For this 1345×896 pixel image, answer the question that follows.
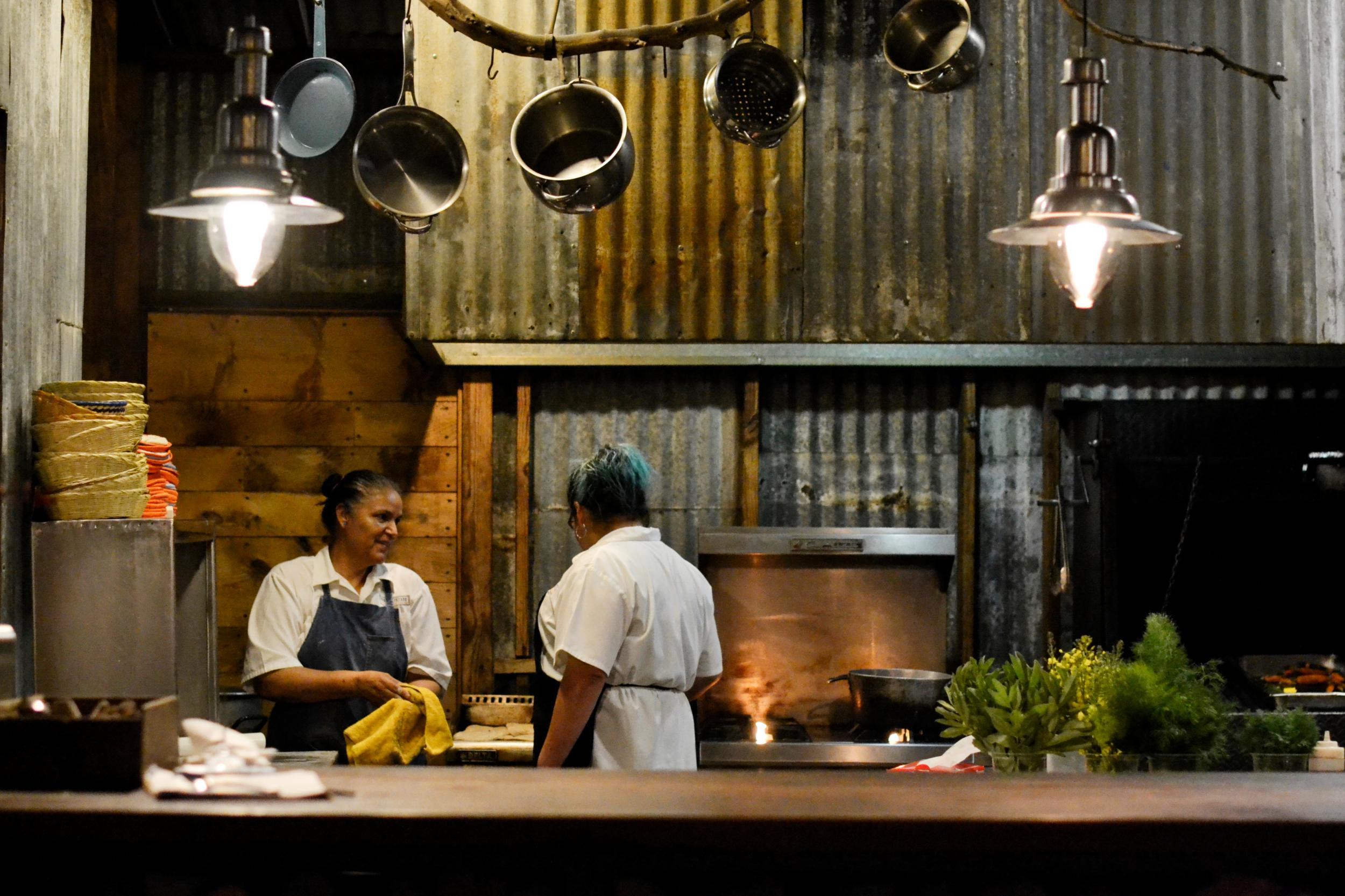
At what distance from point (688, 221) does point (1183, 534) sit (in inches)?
93.6

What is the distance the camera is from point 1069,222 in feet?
8.39

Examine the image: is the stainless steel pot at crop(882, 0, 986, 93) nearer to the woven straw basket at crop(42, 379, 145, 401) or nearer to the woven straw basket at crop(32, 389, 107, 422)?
the woven straw basket at crop(42, 379, 145, 401)

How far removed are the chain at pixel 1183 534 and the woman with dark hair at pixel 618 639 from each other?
2340mm

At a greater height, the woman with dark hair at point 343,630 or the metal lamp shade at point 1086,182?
the metal lamp shade at point 1086,182

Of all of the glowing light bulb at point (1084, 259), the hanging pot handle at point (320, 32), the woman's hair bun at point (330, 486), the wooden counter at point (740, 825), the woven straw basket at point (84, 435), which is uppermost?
the hanging pot handle at point (320, 32)

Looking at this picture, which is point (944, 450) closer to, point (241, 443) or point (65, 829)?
point (241, 443)

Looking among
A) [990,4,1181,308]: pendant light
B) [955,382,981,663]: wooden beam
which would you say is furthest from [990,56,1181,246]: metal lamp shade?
[955,382,981,663]: wooden beam

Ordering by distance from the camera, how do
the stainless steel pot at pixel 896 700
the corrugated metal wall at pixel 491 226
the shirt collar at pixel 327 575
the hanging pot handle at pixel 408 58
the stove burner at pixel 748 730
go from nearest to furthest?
the hanging pot handle at pixel 408 58
the shirt collar at pixel 327 575
the stainless steel pot at pixel 896 700
the stove burner at pixel 748 730
the corrugated metal wall at pixel 491 226

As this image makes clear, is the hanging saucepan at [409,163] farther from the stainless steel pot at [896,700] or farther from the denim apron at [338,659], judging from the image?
the stainless steel pot at [896,700]

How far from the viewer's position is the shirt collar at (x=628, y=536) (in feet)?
11.6

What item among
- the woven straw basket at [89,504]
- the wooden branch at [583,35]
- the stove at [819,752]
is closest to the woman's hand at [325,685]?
the woven straw basket at [89,504]

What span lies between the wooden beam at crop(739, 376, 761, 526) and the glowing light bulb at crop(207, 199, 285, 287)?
2589mm

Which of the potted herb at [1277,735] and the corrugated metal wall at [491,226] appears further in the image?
the corrugated metal wall at [491,226]

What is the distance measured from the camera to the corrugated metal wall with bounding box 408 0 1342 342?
500 cm
